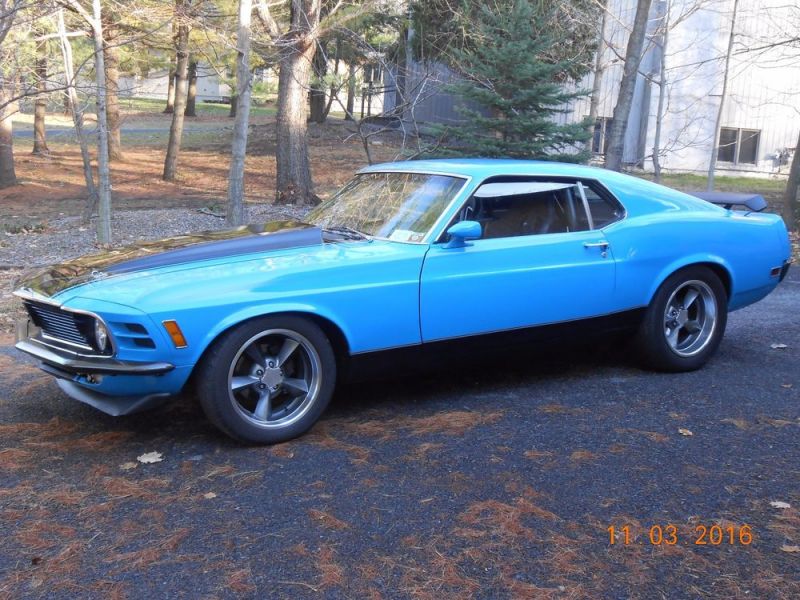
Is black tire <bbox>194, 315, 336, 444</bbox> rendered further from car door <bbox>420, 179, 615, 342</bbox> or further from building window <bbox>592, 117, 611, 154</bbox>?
building window <bbox>592, 117, 611, 154</bbox>

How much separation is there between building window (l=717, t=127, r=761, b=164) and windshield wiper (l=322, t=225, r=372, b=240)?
23273 millimetres

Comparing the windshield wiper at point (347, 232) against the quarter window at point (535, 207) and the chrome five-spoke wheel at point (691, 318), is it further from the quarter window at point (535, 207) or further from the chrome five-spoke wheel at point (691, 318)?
the chrome five-spoke wheel at point (691, 318)

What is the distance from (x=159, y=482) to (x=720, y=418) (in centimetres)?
317

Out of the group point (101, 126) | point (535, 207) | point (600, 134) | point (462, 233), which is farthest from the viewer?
point (600, 134)

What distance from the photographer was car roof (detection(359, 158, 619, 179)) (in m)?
5.34

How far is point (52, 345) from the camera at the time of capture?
4.52m

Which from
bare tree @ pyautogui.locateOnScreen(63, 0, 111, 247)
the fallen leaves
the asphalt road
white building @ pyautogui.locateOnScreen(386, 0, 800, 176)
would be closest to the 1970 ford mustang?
the fallen leaves

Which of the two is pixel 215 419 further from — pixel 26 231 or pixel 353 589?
pixel 26 231

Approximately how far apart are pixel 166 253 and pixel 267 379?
0.96m

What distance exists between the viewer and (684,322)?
5.96 metres

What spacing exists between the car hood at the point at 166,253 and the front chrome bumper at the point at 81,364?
30 centimetres

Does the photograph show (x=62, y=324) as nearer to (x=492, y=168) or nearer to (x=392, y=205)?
(x=392, y=205)

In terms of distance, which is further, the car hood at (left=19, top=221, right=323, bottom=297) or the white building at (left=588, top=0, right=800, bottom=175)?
the white building at (left=588, top=0, right=800, bottom=175)

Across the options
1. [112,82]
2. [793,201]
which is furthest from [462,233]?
[793,201]
